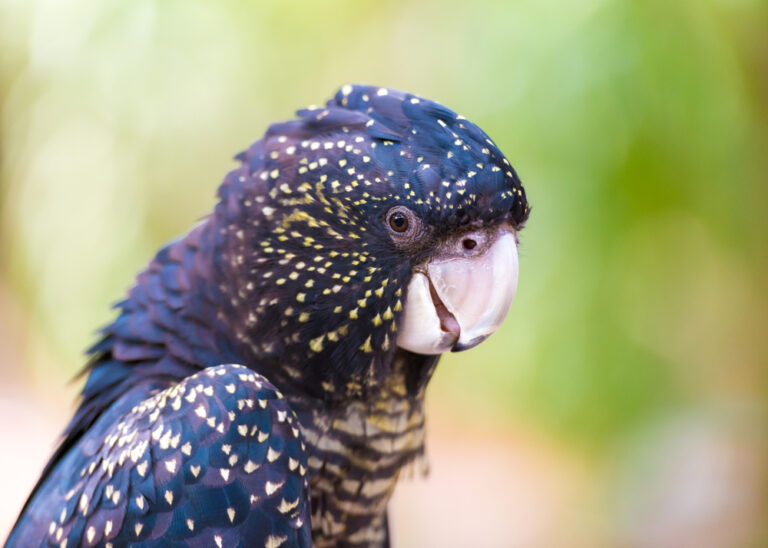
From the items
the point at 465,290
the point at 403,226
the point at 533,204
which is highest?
the point at 533,204

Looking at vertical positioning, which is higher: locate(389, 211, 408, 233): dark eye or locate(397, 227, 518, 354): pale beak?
locate(389, 211, 408, 233): dark eye

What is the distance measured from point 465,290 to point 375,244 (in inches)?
11.9

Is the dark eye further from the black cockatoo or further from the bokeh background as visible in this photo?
the bokeh background

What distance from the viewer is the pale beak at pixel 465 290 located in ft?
7.06

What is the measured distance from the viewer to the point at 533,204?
485 cm

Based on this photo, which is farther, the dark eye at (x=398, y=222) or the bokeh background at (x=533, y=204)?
the bokeh background at (x=533, y=204)

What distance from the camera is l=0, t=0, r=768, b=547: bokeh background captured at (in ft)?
15.2

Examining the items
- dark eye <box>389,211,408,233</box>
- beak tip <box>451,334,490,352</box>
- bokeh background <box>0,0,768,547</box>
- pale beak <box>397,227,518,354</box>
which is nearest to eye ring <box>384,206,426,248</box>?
dark eye <box>389,211,408,233</box>

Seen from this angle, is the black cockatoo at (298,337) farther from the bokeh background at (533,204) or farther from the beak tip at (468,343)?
the bokeh background at (533,204)

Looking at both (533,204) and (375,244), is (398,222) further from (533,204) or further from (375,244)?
(533,204)

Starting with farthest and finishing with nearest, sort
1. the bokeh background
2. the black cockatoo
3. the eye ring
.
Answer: the bokeh background
the eye ring
the black cockatoo

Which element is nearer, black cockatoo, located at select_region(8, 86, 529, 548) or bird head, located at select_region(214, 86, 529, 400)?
black cockatoo, located at select_region(8, 86, 529, 548)

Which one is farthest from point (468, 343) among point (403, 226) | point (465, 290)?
point (403, 226)

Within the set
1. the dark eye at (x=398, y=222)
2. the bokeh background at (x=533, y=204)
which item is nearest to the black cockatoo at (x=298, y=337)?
the dark eye at (x=398, y=222)
